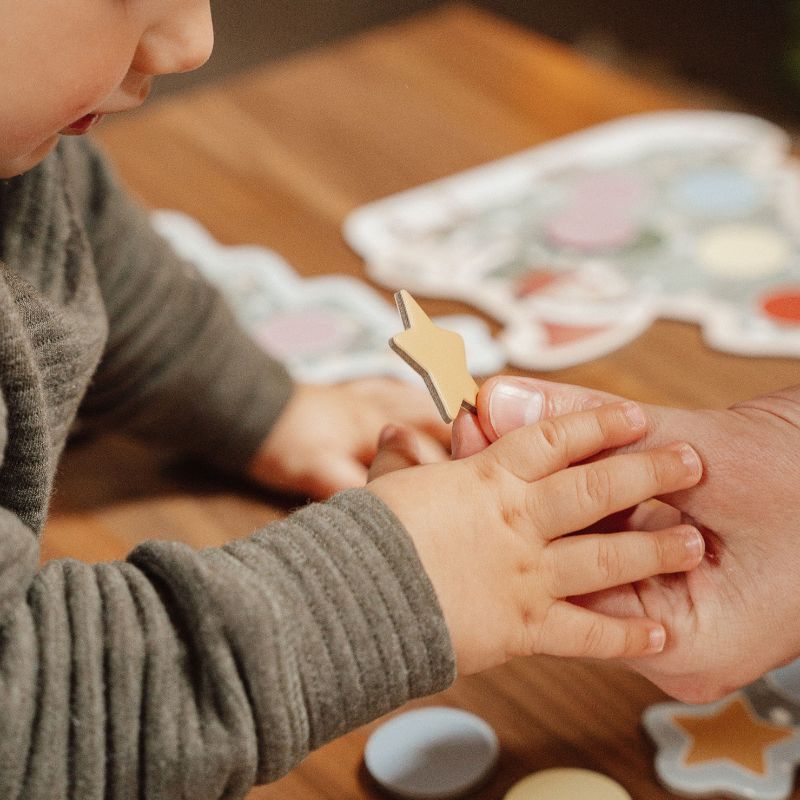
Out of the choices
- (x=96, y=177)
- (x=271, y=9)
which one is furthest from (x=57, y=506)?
(x=271, y=9)

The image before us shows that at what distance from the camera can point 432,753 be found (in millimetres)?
537

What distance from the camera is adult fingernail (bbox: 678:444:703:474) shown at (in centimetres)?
53

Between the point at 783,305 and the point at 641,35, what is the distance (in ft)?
5.79

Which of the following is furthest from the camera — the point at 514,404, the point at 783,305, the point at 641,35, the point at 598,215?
the point at 641,35

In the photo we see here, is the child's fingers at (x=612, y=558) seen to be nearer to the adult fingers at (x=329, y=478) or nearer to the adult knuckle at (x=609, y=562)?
the adult knuckle at (x=609, y=562)

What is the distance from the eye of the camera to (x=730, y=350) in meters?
0.79

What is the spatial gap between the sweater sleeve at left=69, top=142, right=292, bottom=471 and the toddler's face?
0.24 meters

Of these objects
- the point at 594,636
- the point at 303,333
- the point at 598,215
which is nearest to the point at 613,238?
the point at 598,215

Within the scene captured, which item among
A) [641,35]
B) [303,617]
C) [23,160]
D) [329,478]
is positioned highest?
[23,160]

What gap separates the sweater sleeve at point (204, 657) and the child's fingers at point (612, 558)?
6 centimetres

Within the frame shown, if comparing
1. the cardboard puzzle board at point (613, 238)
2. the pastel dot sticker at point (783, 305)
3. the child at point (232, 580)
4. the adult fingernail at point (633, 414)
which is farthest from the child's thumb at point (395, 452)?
the pastel dot sticker at point (783, 305)

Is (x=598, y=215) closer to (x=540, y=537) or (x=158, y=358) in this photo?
(x=158, y=358)

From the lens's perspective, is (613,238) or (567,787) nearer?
(567,787)

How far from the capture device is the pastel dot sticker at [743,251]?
34.4 inches
